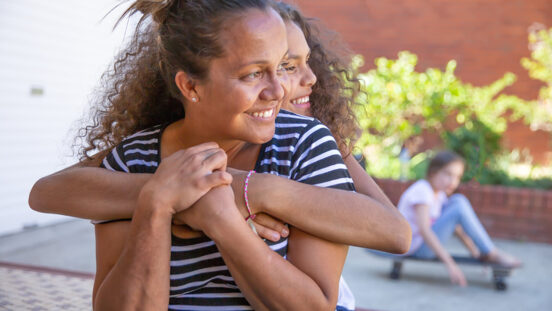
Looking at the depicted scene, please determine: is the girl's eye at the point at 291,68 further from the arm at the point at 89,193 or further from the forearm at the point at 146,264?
the forearm at the point at 146,264

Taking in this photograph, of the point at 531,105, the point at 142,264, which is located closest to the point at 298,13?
the point at 142,264

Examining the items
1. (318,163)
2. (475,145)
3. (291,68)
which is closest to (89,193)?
(318,163)

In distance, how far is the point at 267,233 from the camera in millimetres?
1499

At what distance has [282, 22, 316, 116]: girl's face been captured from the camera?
7.32 ft

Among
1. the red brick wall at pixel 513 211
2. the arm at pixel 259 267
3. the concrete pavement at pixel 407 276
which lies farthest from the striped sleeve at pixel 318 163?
the red brick wall at pixel 513 211

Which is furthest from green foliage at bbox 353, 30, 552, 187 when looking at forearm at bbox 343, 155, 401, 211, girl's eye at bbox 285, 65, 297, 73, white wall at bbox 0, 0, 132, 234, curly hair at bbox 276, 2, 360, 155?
forearm at bbox 343, 155, 401, 211

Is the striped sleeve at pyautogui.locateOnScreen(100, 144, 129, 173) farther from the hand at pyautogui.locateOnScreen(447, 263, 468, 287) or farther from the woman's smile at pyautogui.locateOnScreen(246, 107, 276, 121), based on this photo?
the hand at pyautogui.locateOnScreen(447, 263, 468, 287)

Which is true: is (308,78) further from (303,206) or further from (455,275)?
(455,275)

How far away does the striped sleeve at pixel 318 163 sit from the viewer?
157 centimetres

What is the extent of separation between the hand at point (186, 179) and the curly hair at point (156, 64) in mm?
265

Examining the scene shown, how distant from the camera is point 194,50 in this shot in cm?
158

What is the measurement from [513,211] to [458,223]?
1908 mm

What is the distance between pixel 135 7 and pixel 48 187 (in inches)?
23.7

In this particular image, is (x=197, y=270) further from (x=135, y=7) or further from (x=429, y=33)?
(x=429, y=33)
